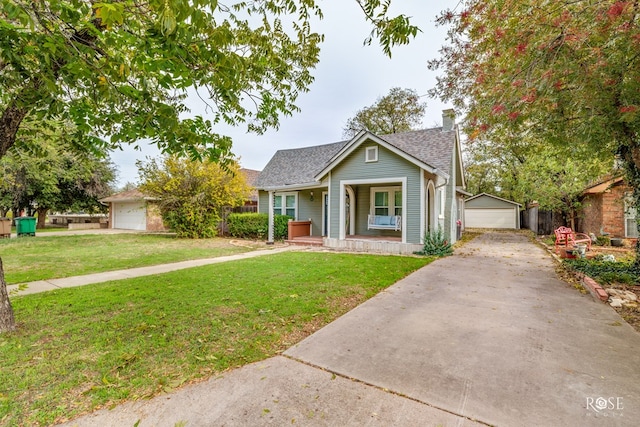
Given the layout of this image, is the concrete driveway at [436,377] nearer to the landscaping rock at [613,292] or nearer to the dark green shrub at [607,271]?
the landscaping rock at [613,292]

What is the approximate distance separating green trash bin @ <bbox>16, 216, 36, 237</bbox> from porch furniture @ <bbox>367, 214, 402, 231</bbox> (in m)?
19.9

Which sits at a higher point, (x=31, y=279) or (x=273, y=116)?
(x=273, y=116)

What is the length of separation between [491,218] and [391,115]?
13.6m

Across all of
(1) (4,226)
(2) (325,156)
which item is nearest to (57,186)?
(1) (4,226)

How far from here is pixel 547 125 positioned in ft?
21.3

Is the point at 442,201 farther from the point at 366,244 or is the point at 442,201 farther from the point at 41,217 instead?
the point at 41,217

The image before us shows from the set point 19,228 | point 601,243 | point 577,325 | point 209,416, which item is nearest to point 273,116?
point 209,416

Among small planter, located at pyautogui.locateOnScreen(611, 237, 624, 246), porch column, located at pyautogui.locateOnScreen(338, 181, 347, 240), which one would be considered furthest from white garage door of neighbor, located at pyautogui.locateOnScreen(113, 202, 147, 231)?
small planter, located at pyautogui.locateOnScreen(611, 237, 624, 246)

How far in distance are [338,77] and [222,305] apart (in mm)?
6866

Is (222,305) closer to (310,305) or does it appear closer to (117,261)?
Result: (310,305)

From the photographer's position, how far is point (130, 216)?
2539 centimetres

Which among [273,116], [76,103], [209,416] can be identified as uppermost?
[273,116]

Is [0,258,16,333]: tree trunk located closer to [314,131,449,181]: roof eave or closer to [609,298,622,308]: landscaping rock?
[609,298,622,308]: landscaping rock

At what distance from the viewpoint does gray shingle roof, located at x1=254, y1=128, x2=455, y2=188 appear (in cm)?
1251
